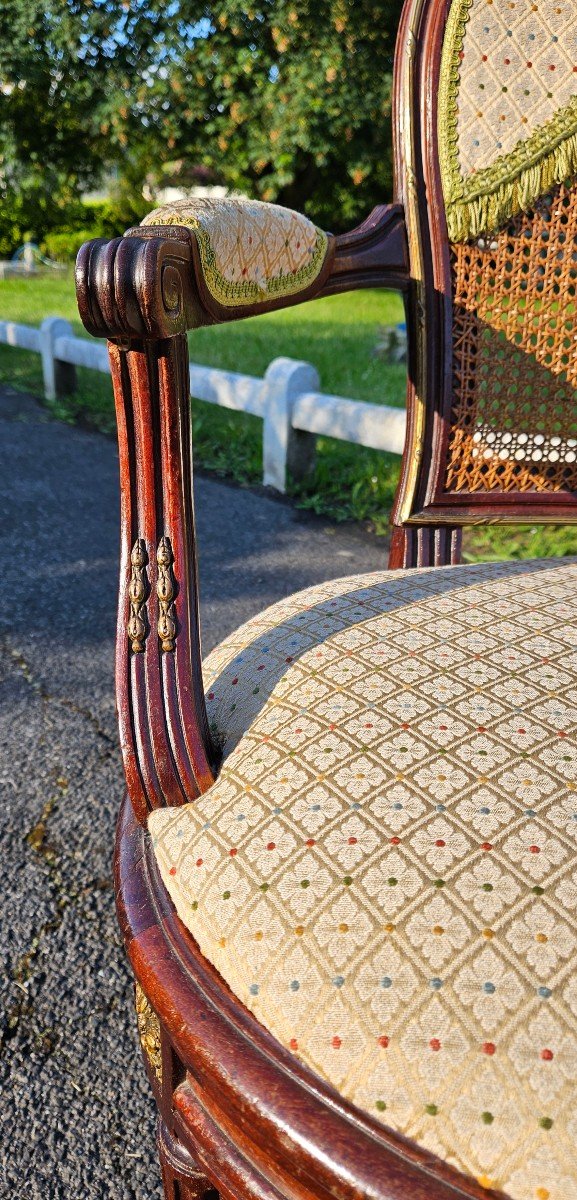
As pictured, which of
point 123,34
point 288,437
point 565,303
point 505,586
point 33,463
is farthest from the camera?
point 123,34

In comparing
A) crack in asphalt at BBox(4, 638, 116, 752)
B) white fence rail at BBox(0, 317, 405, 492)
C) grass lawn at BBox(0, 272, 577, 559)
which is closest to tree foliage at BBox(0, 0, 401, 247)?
grass lawn at BBox(0, 272, 577, 559)

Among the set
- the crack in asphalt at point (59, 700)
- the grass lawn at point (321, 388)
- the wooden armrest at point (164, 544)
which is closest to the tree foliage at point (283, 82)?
the grass lawn at point (321, 388)

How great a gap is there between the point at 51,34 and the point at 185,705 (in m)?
9.18

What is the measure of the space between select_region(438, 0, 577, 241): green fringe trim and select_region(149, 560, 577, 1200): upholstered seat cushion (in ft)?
1.80

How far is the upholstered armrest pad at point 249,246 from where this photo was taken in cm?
68

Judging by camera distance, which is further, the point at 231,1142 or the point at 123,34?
the point at 123,34

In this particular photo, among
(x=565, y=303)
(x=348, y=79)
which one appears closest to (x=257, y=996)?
(x=565, y=303)

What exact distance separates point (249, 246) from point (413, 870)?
53 cm

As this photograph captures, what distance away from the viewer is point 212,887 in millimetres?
Result: 624

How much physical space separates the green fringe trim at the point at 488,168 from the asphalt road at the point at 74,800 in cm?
112

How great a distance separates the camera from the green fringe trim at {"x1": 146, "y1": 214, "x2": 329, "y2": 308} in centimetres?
67

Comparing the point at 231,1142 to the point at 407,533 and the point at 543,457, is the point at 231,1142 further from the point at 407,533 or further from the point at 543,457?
the point at 543,457

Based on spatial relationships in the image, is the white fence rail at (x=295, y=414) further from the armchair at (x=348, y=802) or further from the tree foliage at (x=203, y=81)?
the tree foliage at (x=203, y=81)

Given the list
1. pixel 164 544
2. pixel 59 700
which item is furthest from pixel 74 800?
pixel 164 544
